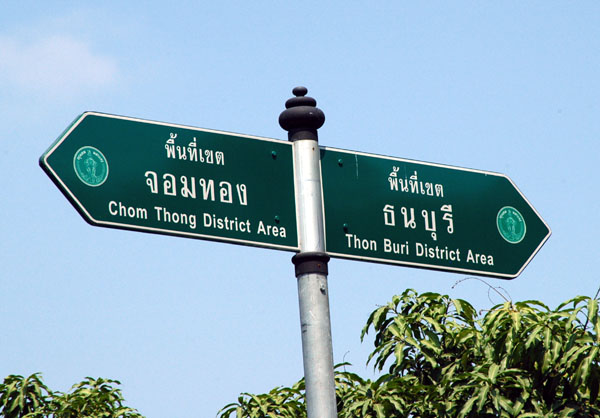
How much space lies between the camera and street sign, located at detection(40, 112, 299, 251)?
11.4 feet

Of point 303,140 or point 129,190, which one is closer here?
point 129,190

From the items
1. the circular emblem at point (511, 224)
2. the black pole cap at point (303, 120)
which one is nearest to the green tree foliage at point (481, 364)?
the circular emblem at point (511, 224)

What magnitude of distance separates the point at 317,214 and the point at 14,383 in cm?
685

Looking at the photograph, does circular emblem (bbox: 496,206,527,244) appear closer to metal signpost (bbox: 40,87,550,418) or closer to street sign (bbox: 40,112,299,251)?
metal signpost (bbox: 40,87,550,418)

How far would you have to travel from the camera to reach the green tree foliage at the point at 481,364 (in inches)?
218

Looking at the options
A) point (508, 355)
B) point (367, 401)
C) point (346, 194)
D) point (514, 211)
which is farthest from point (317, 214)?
point (367, 401)

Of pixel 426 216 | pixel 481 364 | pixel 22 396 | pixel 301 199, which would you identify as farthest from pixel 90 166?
pixel 22 396

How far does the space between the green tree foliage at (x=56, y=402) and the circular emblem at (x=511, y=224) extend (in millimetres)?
6084

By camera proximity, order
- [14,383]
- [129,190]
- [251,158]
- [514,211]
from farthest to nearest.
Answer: [14,383], [514,211], [251,158], [129,190]

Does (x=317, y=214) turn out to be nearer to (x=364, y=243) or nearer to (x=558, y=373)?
(x=364, y=243)

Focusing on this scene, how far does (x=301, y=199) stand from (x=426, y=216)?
72cm

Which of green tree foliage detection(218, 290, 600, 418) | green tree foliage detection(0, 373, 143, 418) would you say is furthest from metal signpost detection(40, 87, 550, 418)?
green tree foliage detection(0, 373, 143, 418)

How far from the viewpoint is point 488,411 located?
5.89 metres

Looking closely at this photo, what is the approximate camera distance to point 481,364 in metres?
6.56
